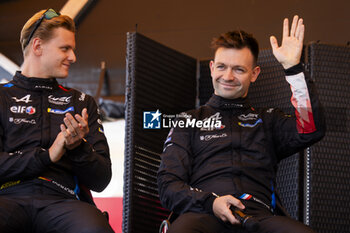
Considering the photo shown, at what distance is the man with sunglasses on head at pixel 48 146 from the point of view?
196 cm

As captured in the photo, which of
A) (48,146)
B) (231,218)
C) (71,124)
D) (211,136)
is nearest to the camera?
(231,218)

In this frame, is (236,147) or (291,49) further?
(236,147)

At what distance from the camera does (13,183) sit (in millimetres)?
2104

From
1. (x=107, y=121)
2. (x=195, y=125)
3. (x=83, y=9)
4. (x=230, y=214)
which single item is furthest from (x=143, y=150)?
(x=83, y=9)

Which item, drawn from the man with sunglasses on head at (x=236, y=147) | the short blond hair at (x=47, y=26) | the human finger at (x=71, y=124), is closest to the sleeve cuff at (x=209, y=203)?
the man with sunglasses on head at (x=236, y=147)

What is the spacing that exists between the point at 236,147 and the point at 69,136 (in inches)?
28.3

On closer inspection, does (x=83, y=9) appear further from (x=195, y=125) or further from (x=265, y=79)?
(x=195, y=125)

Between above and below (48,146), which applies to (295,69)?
above

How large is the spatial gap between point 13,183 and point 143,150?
0.75 m

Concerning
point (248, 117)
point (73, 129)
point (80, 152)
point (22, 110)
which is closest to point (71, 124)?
point (73, 129)

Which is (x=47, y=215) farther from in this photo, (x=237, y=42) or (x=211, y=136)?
(x=237, y=42)

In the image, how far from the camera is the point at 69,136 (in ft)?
6.53

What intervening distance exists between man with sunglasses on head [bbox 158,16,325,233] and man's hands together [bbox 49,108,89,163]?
1.29ft

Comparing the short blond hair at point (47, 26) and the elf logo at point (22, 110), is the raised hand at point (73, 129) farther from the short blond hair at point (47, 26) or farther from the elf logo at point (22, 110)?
the short blond hair at point (47, 26)
